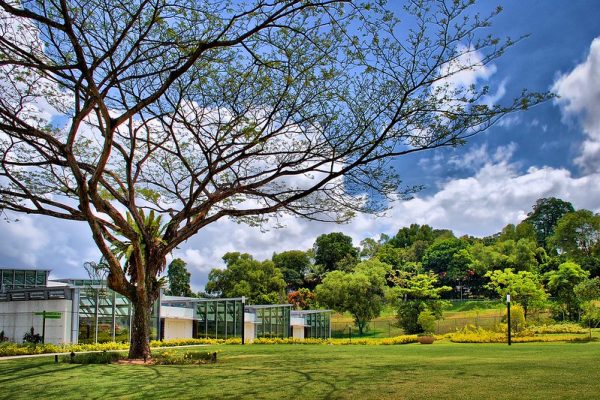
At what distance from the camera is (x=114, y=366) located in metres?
14.9

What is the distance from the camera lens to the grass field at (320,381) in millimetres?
8984

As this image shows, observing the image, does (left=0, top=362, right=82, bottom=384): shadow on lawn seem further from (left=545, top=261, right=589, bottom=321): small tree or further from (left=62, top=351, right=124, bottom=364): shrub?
(left=545, top=261, right=589, bottom=321): small tree

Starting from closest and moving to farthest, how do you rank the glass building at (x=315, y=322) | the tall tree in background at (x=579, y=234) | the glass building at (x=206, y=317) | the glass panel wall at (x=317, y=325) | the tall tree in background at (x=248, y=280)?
the glass building at (x=206, y=317) → the glass building at (x=315, y=322) → the glass panel wall at (x=317, y=325) → the tall tree in background at (x=248, y=280) → the tall tree in background at (x=579, y=234)

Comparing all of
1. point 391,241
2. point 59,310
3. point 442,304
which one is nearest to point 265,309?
point 442,304

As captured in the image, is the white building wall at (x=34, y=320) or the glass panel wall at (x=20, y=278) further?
the glass panel wall at (x=20, y=278)

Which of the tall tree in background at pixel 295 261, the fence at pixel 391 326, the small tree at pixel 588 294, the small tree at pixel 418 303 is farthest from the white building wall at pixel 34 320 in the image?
the tall tree in background at pixel 295 261

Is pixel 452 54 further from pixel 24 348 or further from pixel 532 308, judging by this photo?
pixel 532 308

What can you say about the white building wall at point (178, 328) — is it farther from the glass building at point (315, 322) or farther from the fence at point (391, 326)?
the fence at point (391, 326)

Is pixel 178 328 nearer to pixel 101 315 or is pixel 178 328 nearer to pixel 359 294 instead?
pixel 101 315

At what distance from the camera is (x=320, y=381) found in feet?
35.0

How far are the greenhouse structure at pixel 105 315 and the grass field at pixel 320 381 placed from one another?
1184 centimetres

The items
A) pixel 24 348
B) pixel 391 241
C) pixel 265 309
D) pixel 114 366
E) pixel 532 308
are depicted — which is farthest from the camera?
pixel 391 241

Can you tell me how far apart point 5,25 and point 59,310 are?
60.2ft

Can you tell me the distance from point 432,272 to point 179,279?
29308 millimetres
